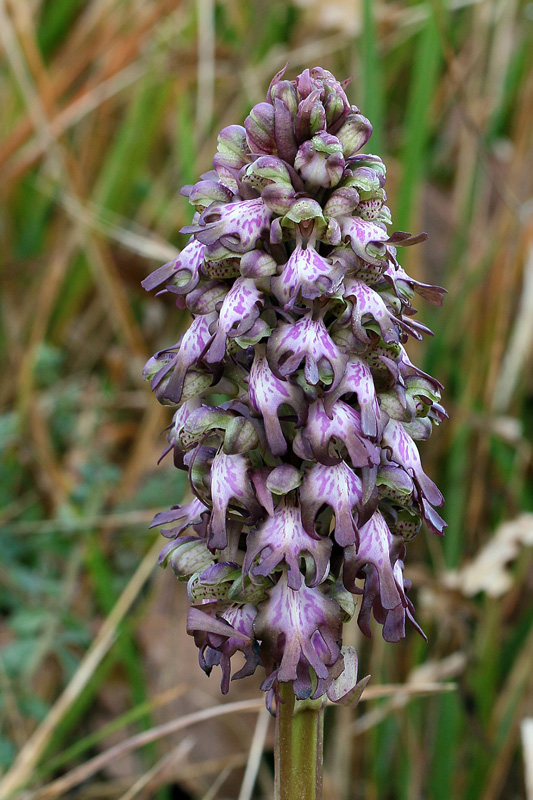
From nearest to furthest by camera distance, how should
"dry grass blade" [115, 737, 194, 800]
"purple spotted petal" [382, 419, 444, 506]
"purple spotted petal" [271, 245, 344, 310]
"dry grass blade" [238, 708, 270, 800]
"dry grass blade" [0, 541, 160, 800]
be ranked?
"purple spotted petal" [271, 245, 344, 310]
"purple spotted petal" [382, 419, 444, 506]
"dry grass blade" [115, 737, 194, 800]
"dry grass blade" [238, 708, 270, 800]
"dry grass blade" [0, 541, 160, 800]

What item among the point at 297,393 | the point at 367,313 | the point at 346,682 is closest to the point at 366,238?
the point at 367,313

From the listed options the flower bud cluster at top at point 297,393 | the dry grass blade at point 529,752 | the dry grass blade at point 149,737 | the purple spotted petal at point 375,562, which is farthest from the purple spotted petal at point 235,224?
the dry grass blade at point 529,752

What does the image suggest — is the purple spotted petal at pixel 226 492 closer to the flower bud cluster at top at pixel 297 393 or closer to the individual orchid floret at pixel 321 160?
the flower bud cluster at top at pixel 297 393

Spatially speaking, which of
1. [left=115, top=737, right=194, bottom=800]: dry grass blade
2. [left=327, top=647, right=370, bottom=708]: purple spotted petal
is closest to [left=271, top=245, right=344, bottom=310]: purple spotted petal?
[left=327, top=647, right=370, bottom=708]: purple spotted petal

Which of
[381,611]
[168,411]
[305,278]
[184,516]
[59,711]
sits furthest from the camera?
[168,411]

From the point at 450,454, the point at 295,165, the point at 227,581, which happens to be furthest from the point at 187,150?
the point at 227,581

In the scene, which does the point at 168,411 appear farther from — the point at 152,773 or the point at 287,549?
the point at 287,549

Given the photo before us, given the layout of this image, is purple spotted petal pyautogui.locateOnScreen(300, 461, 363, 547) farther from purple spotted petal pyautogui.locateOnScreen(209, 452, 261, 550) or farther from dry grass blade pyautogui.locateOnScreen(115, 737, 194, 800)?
dry grass blade pyautogui.locateOnScreen(115, 737, 194, 800)
